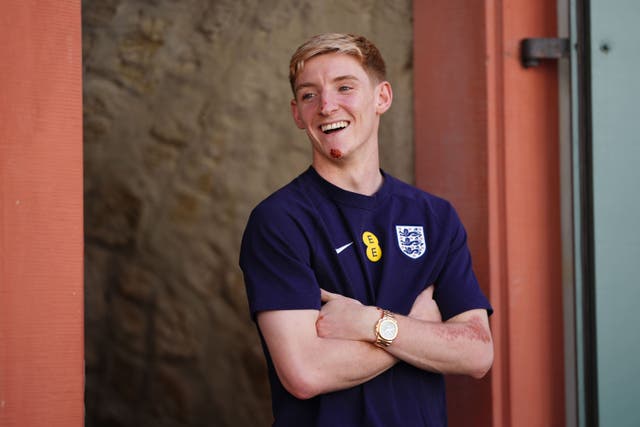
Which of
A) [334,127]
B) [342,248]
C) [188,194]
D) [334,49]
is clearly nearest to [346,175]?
[334,127]

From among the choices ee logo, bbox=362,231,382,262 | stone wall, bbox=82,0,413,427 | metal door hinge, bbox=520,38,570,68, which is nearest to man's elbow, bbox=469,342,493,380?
ee logo, bbox=362,231,382,262

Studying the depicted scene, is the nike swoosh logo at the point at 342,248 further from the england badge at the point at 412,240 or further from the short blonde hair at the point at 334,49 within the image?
the short blonde hair at the point at 334,49

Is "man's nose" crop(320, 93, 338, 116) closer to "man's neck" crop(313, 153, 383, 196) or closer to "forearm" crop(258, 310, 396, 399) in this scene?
"man's neck" crop(313, 153, 383, 196)

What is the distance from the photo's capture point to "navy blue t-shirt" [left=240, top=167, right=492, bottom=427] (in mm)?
2387

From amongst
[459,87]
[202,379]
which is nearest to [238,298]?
[202,379]

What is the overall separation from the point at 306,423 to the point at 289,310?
32cm

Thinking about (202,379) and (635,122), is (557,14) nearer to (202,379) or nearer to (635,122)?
(635,122)

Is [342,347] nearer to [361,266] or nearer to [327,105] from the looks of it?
[361,266]

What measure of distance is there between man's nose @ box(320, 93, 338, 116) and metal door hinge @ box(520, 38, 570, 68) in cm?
81

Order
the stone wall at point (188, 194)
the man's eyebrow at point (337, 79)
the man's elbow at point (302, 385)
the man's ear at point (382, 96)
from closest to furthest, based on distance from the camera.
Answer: the man's elbow at point (302, 385) → the man's eyebrow at point (337, 79) → the man's ear at point (382, 96) → the stone wall at point (188, 194)

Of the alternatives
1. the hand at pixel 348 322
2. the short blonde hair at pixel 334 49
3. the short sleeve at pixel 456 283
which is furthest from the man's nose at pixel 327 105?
the hand at pixel 348 322

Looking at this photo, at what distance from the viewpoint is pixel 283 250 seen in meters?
2.41

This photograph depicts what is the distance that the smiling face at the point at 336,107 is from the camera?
263cm

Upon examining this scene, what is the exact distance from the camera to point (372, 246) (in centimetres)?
255
